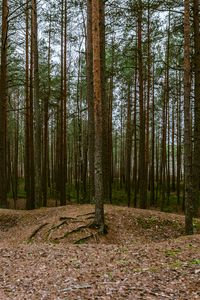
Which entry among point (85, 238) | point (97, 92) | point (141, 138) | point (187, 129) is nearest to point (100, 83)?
point (97, 92)

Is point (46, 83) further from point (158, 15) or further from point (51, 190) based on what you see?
point (51, 190)

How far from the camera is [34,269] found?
7172 mm

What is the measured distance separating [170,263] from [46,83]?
17.1 metres

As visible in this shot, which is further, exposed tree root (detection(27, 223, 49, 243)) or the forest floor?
exposed tree root (detection(27, 223, 49, 243))

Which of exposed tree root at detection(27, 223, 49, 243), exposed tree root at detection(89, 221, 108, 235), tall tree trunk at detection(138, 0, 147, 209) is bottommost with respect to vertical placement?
exposed tree root at detection(27, 223, 49, 243)

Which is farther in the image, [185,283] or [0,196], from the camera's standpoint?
A: [0,196]

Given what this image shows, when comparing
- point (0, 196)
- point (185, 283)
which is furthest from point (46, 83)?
point (185, 283)

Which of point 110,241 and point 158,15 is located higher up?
point 158,15

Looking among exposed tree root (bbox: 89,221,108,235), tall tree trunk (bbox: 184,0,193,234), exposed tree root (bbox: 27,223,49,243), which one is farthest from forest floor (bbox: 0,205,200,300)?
tall tree trunk (bbox: 184,0,193,234)

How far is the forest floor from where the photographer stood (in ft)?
18.2

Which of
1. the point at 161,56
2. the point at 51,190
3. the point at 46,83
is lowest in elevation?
the point at 51,190

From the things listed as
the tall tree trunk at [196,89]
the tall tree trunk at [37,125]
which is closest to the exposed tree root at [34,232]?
the tall tree trunk at [37,125]

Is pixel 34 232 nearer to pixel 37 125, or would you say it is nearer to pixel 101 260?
pixel 101 260

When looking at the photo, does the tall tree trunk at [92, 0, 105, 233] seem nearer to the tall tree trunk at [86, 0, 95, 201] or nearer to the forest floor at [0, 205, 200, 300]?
the forest floor at [0, 205, 200, 300]
